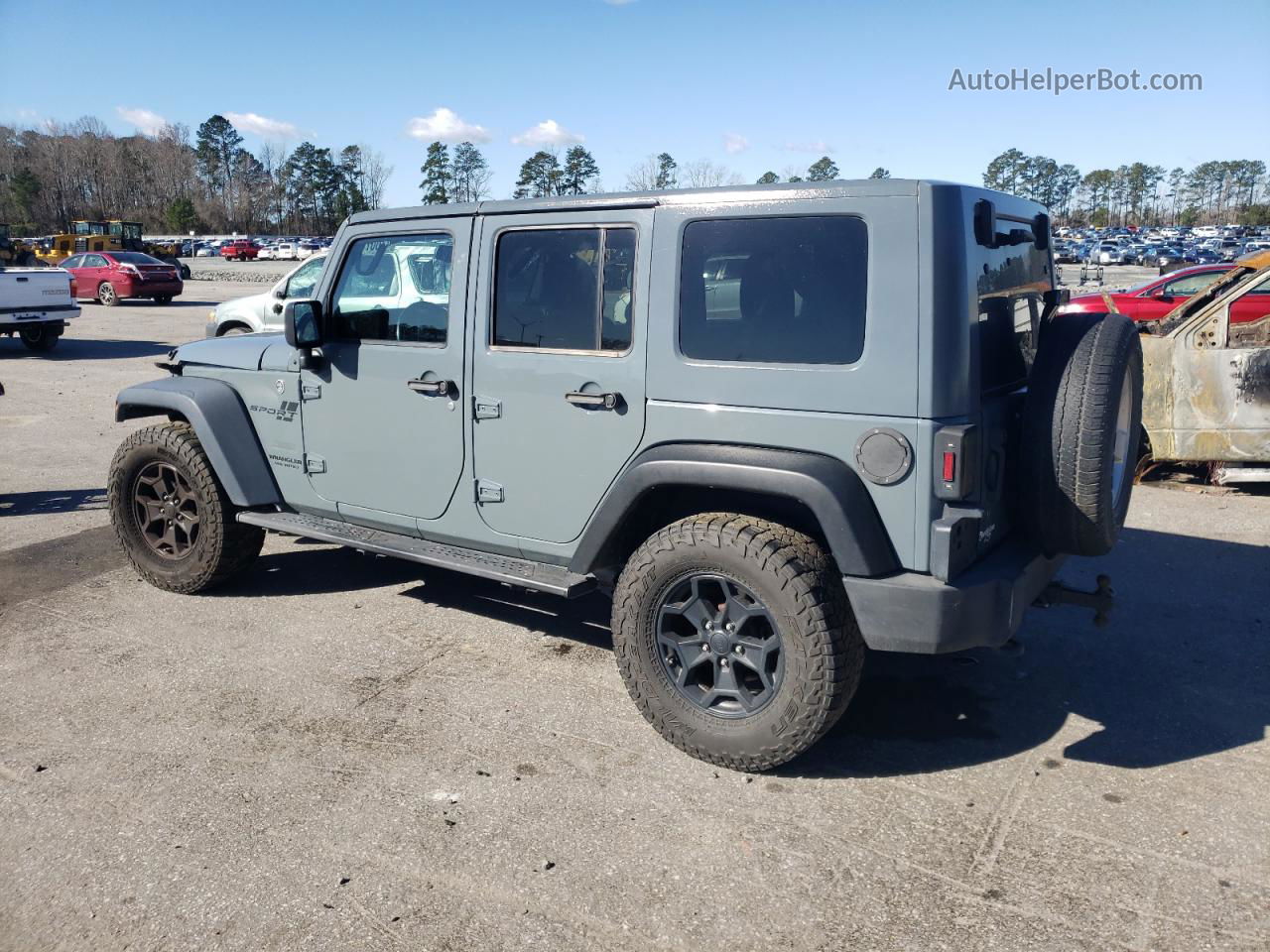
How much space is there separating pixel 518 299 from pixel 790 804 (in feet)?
7.46

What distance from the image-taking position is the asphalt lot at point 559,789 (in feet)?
9.30

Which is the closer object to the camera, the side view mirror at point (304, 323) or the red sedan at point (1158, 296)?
the side view mirror at point (304, 323)

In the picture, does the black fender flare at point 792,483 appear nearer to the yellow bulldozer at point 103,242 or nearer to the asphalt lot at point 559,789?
the asphalt lot at point 559,789

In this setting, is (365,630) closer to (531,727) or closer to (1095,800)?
(531,727)

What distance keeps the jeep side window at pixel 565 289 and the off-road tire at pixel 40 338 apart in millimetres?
16081

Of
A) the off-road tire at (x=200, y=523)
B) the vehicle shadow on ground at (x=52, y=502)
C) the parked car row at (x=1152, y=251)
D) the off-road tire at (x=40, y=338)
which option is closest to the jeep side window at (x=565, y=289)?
the off-road tire at (x=200, y=523)

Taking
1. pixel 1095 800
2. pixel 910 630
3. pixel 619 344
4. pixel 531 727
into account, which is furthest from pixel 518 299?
pixel 1095 800

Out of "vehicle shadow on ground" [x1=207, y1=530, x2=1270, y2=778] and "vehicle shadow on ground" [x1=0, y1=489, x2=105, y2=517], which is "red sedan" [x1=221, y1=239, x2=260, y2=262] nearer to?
"vehicle shadow on ground" [x1=0, y1=489, x2=105, y2=517]

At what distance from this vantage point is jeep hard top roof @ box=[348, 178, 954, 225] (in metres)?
3.33

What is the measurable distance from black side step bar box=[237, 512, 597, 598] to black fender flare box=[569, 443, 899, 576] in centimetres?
47

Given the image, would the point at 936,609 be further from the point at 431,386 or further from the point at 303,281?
the point at 303,281

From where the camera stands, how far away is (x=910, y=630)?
3275 mm

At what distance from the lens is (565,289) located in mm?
4082

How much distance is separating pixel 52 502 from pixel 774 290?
6.29m
